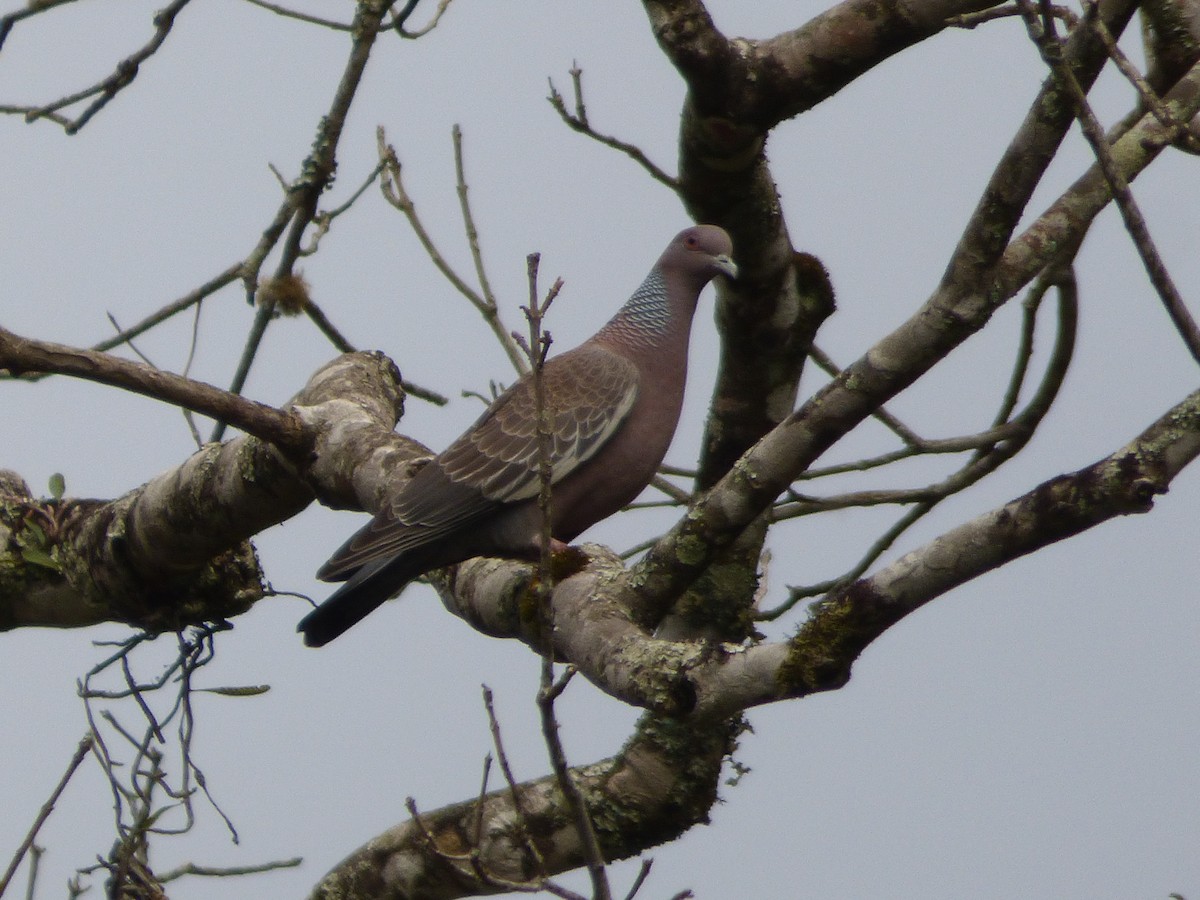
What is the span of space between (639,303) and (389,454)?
1511 mm

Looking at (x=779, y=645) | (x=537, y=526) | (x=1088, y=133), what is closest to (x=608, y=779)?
(x=537, y=526)

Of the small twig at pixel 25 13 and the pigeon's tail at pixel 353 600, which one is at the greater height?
the small twig at pixel 25 13

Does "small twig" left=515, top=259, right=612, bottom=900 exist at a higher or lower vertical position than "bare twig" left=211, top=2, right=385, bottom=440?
lower

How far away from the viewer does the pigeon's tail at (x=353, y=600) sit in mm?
4324

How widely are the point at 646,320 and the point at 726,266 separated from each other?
94cm

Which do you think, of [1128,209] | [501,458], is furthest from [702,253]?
[1128,209]

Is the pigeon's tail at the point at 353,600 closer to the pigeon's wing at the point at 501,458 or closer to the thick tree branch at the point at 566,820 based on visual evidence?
the pigeon's wing at the point at 501,458

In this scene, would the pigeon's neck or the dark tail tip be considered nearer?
the dark tail tip

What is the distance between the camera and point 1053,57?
2.10 meters

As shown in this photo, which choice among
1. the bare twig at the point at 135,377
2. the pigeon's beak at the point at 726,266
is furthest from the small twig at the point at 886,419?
the bare twig at the point at 135,377

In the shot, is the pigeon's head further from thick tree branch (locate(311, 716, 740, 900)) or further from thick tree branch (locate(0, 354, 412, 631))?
thick tree branch (locate(311, 716, 740, 900))

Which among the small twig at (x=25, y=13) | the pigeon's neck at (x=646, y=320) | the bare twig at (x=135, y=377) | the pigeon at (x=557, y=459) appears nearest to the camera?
the bare twig at (x=135, y=377)

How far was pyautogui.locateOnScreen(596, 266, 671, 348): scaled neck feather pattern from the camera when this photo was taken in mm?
5160

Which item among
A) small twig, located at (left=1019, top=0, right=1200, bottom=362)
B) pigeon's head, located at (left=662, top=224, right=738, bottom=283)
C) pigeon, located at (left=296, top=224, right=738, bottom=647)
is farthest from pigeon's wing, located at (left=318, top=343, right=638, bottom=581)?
small twig, located at (left=1019, top=0, right=1200, bottom=362)
